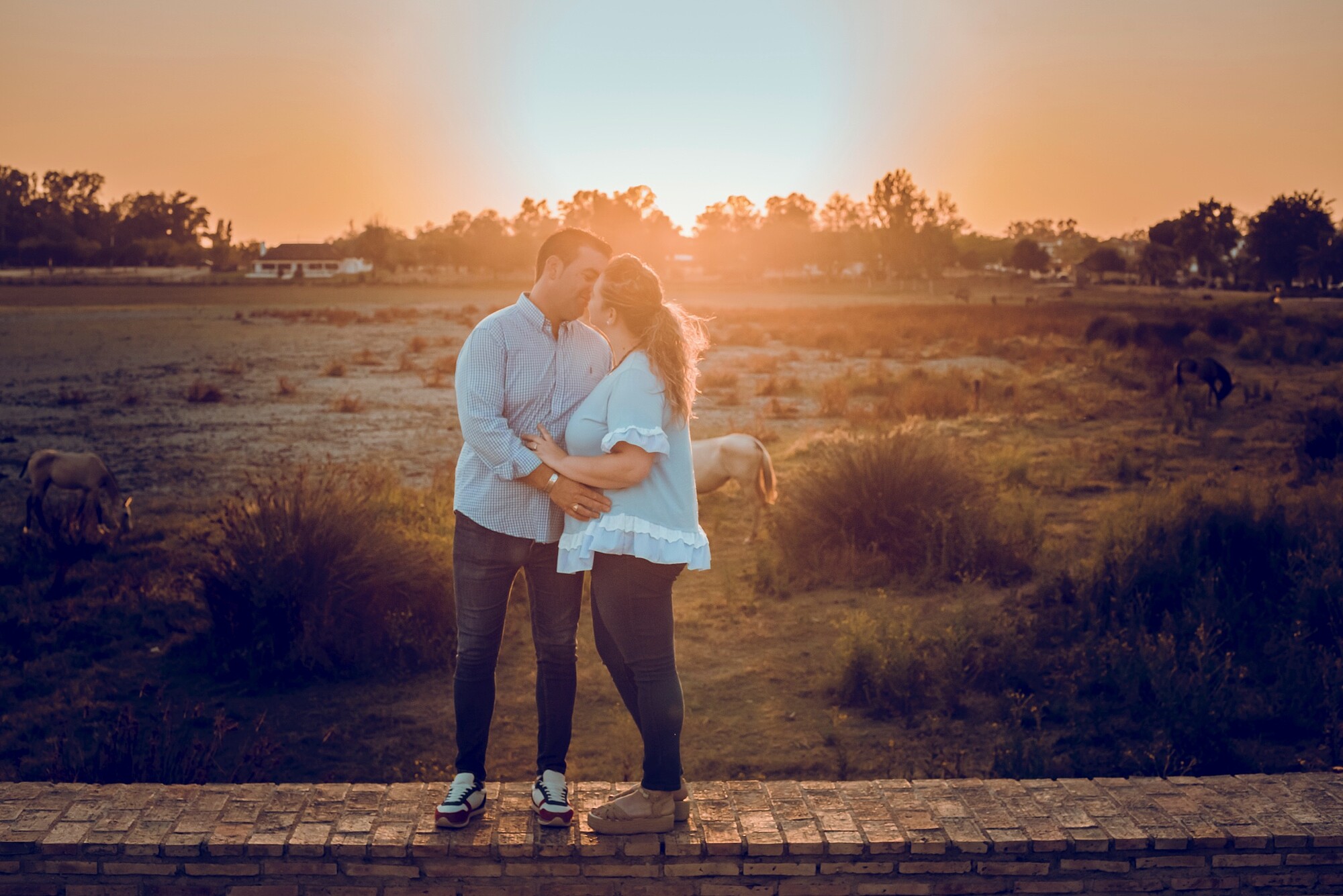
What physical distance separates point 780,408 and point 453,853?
51.6 ft

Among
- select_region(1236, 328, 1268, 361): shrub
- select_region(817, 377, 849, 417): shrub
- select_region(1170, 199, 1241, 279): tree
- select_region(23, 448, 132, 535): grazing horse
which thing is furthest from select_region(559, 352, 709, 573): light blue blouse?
select_region(1170, 199, 1241, 279): tree

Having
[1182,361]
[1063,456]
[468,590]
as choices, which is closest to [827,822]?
[468,590]

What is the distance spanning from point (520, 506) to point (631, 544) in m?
0.44

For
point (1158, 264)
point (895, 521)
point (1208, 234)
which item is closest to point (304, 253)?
point (1158, 264)

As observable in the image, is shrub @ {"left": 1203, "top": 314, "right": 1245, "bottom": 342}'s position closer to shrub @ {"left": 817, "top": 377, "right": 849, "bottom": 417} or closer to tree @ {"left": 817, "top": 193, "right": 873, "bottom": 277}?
shrub @ {"left": 817, "top": 377, "right": 849, "bottom": 417}

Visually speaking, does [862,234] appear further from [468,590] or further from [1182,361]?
[468,590]

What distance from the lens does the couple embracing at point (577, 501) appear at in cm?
290

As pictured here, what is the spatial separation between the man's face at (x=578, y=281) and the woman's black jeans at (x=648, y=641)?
2.68 ft

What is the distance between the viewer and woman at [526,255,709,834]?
2.87 m

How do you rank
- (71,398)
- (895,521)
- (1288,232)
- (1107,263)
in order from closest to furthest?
(895,521) < (71,398) < (1288,232) < (1107,263)

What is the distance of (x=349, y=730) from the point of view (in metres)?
5.45

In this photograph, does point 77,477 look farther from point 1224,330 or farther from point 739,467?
point 1224,330

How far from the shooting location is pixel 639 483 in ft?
9.64

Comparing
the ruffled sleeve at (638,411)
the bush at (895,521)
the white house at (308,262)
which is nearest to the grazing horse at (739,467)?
the bush at (895,521)
